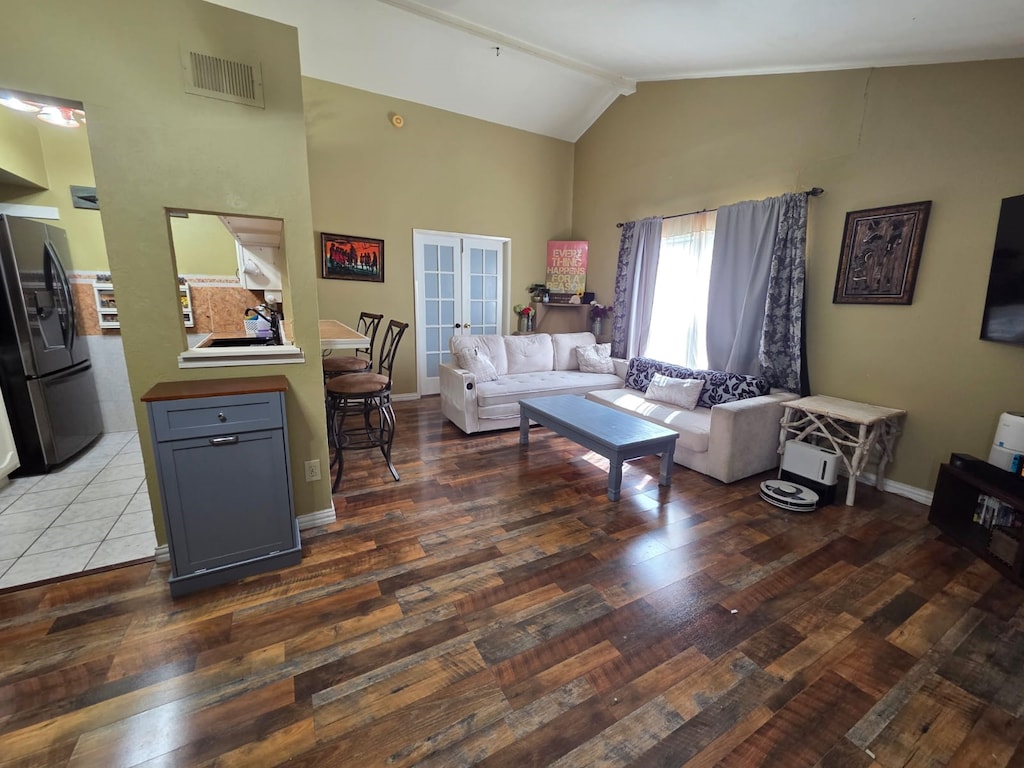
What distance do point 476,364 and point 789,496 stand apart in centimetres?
282

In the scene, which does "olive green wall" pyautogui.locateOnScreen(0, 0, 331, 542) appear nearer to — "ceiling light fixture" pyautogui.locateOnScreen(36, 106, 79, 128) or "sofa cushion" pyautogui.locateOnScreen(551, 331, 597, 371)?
"ceiling light fixture" pyautogui.locateOnScreen(36, 106, 79, 128)

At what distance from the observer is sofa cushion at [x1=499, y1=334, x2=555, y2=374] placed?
4.78 metres

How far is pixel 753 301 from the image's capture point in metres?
3.62

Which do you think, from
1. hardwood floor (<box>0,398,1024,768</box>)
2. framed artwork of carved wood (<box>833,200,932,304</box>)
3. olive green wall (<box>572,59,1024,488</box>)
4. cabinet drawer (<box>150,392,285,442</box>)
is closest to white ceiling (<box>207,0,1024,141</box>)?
olive green wall (<box>572,59,1024,488</box>)

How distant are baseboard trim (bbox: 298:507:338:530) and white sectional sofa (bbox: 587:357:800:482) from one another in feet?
8.27

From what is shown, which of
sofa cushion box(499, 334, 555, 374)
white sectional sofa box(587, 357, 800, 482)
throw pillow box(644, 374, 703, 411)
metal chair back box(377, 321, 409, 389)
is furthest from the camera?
sofa cushion box(499, 334, 555, 374)

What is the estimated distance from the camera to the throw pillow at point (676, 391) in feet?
12.1

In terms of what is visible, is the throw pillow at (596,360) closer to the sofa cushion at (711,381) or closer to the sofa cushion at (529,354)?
the sofa cushion at (529,354)

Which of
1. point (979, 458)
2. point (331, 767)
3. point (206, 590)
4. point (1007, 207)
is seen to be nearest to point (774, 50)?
point (1007, 207)

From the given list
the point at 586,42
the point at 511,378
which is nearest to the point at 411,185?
the point at 586,42

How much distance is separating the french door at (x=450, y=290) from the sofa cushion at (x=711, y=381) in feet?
7.63

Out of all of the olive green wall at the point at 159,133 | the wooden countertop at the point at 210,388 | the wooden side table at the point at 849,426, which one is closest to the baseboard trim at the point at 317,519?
the olive green wall at the point at 159,133

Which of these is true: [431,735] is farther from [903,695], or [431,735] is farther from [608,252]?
[608,252]

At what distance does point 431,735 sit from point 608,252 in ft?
17.0
